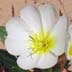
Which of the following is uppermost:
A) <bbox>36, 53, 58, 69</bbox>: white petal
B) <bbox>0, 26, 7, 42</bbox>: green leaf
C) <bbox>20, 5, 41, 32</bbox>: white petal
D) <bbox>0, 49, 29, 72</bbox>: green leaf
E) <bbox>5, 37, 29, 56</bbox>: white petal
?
<bbox>20, 5, 41, 32</bbox>: white petal

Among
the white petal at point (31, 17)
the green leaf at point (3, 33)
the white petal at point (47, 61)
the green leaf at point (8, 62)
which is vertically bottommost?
the green leaf at point (8, 62)

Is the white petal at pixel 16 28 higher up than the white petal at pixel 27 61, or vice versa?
the white petal at pixel 16 28

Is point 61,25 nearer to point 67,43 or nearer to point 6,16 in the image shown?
point 67,43
